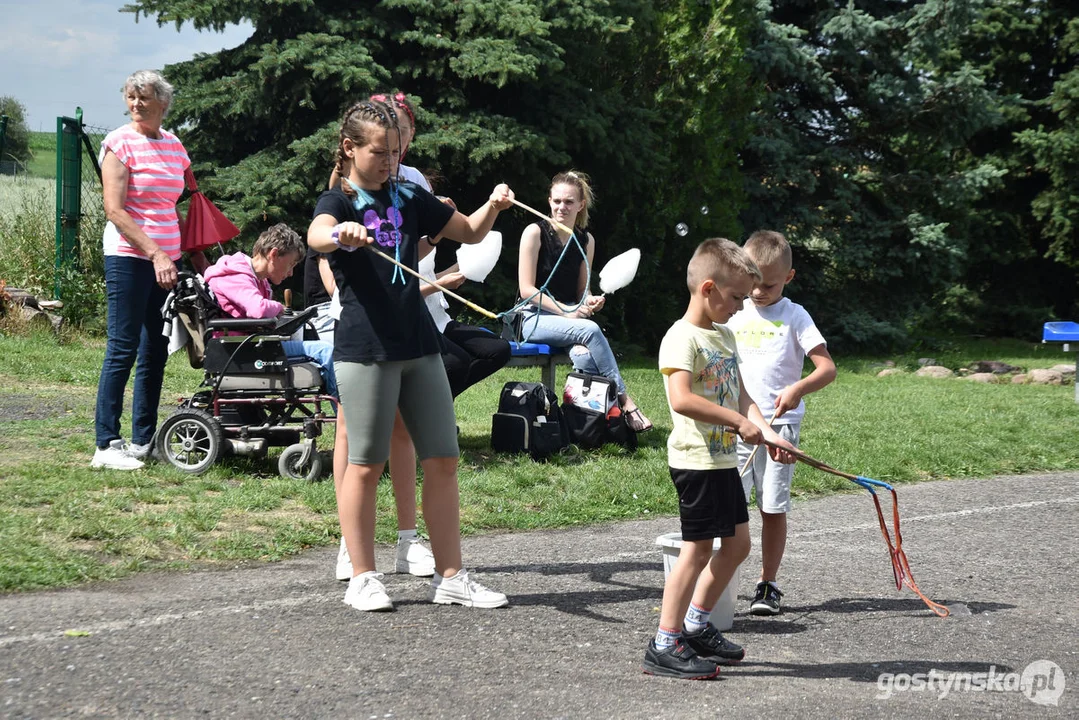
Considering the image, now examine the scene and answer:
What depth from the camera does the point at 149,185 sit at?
6906mm

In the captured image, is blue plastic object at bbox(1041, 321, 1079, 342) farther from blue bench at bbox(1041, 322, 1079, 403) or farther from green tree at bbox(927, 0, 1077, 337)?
green tree at bbox(927, 0, 1077, 337)

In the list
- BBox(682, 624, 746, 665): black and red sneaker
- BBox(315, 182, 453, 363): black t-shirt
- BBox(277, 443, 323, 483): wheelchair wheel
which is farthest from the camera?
BBox(277, 443, 323, 483): wheelchair wheel

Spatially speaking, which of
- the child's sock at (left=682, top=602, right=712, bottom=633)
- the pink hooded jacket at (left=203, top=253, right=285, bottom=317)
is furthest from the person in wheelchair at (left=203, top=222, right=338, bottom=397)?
the child's sock at (left=682, top=602, right=712, bottom=633)

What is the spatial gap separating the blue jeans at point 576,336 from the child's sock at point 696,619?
13.5ft

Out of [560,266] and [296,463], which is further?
[560,266]

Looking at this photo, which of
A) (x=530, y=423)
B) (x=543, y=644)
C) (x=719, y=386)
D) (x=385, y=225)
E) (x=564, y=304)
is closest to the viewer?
(x=719, y=386)

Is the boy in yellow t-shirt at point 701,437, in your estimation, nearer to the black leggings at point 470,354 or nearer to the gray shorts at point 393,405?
the gray shorts at point 393,405

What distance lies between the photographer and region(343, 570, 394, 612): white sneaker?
4.63 meters

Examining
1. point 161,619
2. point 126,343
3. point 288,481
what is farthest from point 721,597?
point 126,343

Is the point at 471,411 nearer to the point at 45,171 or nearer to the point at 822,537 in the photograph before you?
the point at 822,537

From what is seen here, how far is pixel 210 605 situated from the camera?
4688mm

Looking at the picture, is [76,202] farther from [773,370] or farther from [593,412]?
[773,370]

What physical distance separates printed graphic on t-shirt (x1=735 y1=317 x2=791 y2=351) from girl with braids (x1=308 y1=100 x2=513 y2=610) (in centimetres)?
117

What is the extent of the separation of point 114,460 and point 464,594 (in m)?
3.16
